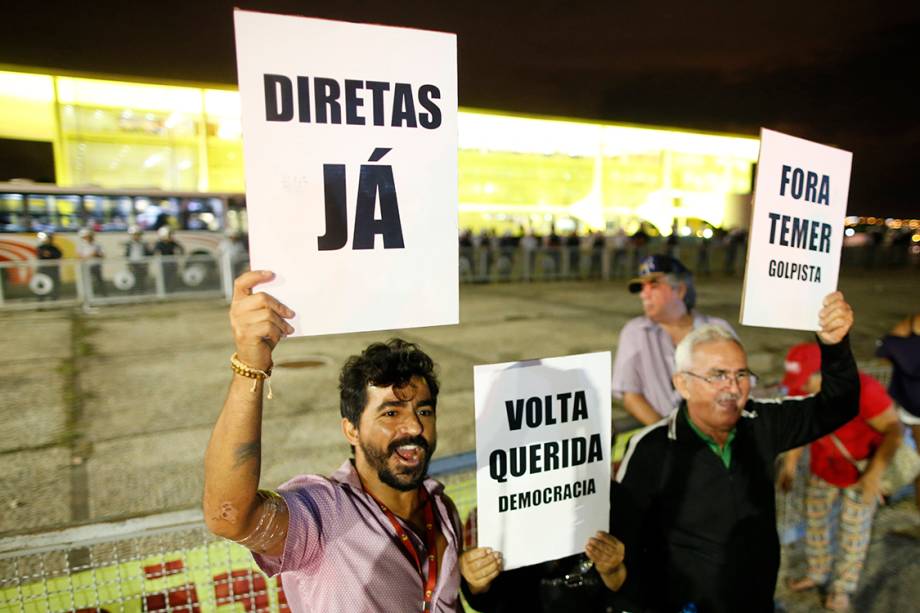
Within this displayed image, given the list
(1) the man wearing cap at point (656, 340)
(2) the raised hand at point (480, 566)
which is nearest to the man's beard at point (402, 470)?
(2) the raised hand at point (480, 566)

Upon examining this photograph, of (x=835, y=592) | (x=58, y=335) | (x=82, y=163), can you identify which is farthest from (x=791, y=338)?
(x=82, y=163)

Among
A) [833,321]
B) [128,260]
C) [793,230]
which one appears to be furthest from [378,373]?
[128,260]

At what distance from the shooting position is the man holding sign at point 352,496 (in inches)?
59.9

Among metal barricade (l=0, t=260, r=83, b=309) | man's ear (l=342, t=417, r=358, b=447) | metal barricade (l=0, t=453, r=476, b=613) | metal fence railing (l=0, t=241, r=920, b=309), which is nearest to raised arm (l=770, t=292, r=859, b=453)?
metal barricade (l=0, t=453, r=476, b=613)

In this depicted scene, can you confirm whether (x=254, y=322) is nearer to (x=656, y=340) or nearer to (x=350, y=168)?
(x=350, y=168)

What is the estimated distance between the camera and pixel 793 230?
2.48 m

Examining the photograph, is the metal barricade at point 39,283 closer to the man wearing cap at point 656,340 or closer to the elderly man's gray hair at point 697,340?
the man wearing cap at point 656,340

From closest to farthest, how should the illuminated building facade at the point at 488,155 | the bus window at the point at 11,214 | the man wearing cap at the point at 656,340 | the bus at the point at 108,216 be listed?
the man wearing cap at the point at 656,340 < the bus window at the point at 11,214 < the bus at the point at 108,216 < the illuminated building facade at the point at 488,155

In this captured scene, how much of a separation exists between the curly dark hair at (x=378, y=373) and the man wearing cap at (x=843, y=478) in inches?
111

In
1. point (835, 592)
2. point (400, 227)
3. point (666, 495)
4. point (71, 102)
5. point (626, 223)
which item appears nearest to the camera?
point (400, 227)

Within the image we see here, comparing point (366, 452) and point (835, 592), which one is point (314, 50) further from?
point (835, 592)

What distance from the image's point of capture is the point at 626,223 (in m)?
35.8

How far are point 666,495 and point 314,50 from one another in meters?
2.21

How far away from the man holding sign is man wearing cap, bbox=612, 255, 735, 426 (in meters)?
2.10
